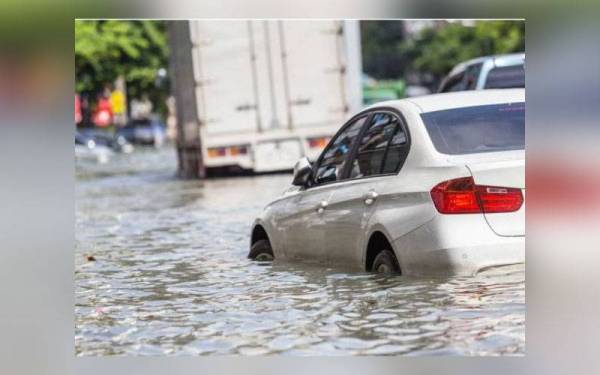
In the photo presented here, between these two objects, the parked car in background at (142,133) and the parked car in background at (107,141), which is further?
the parked car in background at (142,133)

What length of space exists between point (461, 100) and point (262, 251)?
2.48 meters

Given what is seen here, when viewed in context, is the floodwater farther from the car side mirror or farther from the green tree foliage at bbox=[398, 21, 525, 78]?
the green tree foliage at bbox=[398, 21, 525, 78]

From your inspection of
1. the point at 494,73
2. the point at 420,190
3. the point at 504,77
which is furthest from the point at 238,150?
the point at 420,190

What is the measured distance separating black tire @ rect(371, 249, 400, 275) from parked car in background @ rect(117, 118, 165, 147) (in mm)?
49630

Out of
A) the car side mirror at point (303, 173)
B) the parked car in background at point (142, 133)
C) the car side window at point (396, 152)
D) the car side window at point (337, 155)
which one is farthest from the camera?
the parked car in background at point (142, 133)

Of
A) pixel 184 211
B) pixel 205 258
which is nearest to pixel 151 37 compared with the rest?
pixel 184 211

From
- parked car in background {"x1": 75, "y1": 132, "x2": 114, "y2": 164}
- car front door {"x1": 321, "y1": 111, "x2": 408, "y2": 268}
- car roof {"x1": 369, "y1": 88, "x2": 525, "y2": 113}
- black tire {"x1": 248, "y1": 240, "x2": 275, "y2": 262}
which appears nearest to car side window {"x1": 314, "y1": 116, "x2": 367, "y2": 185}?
car front door {"x1": 321, "y1": 111, "x2": 408, "y2": 268}

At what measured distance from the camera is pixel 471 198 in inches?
296

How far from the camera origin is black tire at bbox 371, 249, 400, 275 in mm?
7947

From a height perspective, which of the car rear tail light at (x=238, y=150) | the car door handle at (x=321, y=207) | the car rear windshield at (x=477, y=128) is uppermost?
the car rear windshield at (x=477, y=128)

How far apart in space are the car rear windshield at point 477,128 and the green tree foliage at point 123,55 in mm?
36910

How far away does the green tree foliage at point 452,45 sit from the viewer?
69750 mm

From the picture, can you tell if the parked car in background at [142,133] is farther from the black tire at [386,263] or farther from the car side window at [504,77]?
the black tire at [386,263]

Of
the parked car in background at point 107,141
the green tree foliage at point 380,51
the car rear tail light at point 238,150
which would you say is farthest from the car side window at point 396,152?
the green tree foliage at point 380,51
